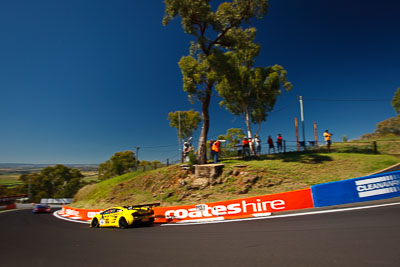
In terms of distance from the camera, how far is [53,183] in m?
63.1

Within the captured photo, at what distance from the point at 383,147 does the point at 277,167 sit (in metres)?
12.6

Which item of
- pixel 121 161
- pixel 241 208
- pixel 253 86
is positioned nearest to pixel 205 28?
pixel 253 86

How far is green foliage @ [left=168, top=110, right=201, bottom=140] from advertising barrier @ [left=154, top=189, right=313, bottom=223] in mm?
27923

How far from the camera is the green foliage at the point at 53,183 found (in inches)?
2411

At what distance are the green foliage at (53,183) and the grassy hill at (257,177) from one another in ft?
168

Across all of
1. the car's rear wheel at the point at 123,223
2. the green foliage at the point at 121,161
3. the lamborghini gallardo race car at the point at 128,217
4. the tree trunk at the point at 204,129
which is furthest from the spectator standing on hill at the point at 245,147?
the green foliage at the point at 121,161

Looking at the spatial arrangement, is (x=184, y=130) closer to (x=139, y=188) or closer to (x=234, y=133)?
(x=234, y=133)

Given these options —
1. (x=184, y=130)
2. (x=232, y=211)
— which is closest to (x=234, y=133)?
(x=184, y=130)

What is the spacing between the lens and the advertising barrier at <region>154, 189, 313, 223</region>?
9.64m

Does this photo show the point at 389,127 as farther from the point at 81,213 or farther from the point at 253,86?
the point at 81,213

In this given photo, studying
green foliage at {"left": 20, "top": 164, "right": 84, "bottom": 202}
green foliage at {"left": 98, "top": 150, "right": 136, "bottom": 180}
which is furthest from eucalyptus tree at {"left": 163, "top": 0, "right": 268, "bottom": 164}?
green foliage at {"left": 20, "top": 164, "right": 84, "bottom": 202}

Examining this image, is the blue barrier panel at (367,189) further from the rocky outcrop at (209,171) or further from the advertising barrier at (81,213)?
the advertising barrier at (81,213)

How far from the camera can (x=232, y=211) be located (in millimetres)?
10773

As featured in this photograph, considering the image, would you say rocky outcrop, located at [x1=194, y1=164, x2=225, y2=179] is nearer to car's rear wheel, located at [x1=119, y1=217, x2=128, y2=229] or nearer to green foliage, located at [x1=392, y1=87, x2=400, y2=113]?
car's rear wheel, located at [x1=119, y1=217, x2=128, y2=229]
